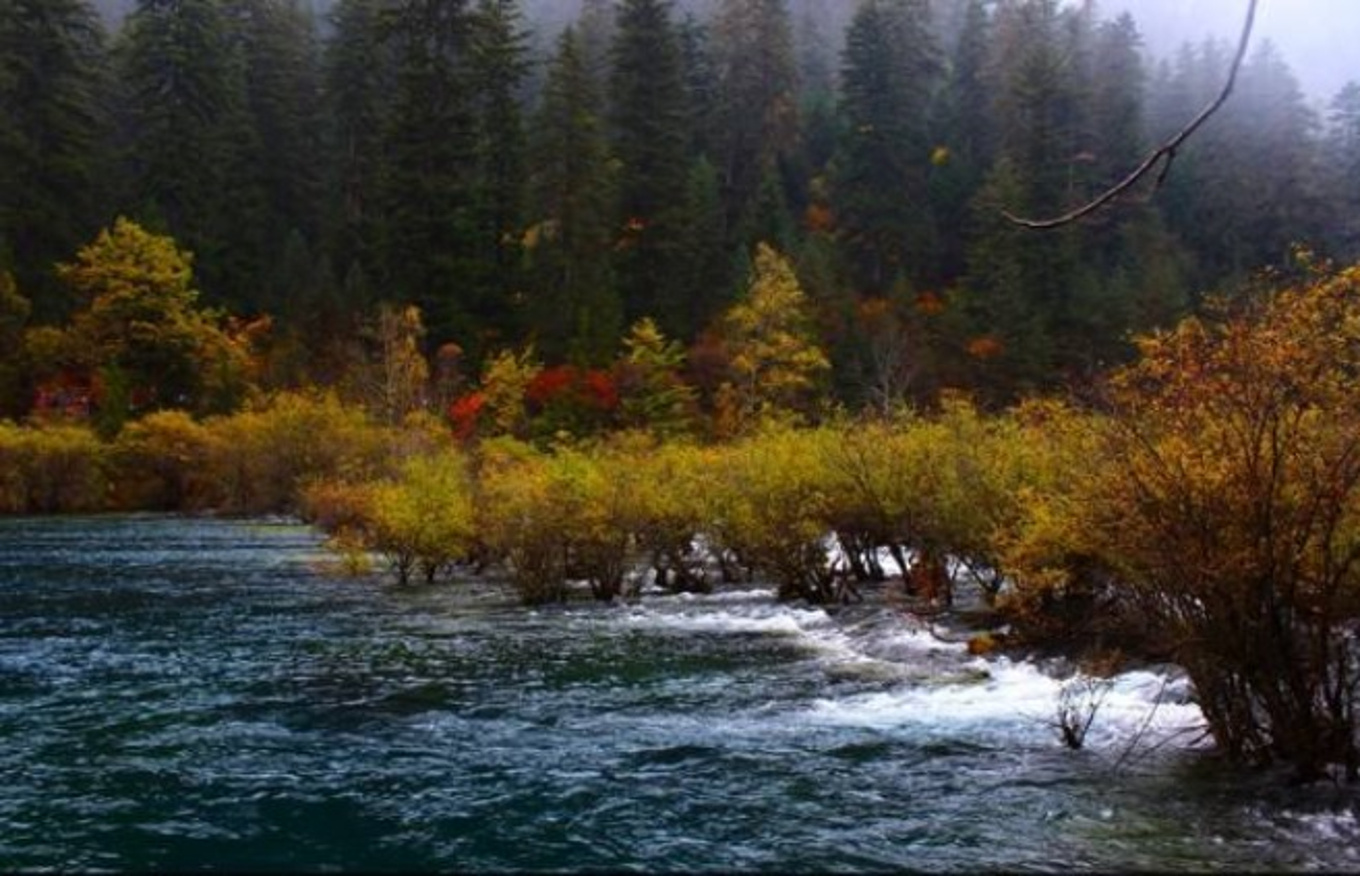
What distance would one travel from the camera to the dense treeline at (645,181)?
189 feet

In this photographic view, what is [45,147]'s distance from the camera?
2571 inches

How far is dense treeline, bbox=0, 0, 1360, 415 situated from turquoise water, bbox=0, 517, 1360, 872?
1384 inches

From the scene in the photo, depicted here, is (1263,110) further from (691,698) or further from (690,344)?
(691,698)

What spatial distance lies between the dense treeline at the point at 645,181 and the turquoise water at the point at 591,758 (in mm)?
35150

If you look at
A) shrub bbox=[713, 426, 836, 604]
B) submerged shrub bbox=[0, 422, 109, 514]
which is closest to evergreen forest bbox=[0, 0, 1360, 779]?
shrub bbox=[713, 426, 836, 604]

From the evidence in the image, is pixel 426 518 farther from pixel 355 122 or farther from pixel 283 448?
pixel 355 122

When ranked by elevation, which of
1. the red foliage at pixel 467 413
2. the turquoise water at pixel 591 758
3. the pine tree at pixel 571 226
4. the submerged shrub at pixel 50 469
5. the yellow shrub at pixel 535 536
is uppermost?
the pine tree at pixel 571 226

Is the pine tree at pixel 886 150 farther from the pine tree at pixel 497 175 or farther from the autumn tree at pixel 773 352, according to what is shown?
the pine tree at pixel 497 175

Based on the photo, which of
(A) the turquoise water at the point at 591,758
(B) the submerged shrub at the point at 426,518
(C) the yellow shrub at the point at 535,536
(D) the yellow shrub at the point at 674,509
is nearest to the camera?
(A) the turquoise water at the point at 591,758

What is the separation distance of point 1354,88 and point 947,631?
219 ft

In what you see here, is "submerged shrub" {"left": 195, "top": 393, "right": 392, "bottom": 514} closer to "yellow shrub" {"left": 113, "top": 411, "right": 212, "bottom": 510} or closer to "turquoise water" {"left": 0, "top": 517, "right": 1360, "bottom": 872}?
"yellow shrub" {"left": 113, "top": 411, "right": 212, "bottom": 510}

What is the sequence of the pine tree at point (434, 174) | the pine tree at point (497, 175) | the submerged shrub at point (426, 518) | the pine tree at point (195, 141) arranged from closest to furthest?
the submerged shrub at point (426, 518)
the pine tree at point (434, 174)
the pine tree at point (497, 175)
the pine tree at point (195, 141)

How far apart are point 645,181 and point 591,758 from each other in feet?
182

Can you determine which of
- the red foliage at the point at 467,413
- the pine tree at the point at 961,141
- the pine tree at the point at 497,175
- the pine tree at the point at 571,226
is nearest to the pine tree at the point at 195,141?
the pine tree at the point at 497,175
